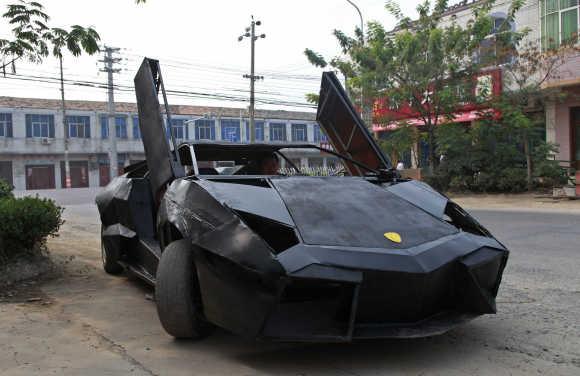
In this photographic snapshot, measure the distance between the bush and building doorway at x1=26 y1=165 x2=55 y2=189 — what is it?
47319mm

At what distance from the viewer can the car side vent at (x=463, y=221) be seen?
3609mm

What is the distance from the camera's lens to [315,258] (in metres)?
2.76

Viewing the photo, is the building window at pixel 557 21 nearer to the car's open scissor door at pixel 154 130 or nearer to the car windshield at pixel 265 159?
the car windshield at pixel 265 159

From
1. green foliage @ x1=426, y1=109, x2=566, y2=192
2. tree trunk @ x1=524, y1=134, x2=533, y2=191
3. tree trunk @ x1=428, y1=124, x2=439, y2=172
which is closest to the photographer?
green foliage @ x1=426, y1=109, x2=566, y2=192

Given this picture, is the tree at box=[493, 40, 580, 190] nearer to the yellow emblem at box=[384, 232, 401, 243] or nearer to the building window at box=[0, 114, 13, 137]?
the yellow emblem at box=[384, 232, 401, 243]

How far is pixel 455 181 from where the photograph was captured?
1945 centimetres

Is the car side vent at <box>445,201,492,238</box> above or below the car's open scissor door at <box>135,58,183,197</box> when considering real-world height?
below

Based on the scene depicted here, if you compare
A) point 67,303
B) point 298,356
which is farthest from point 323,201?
point 67,303

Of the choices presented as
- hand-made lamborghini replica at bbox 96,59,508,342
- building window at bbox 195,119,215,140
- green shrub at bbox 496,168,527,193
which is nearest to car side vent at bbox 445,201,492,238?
hand-made lamborghini replica at bbox 96,59,508,342

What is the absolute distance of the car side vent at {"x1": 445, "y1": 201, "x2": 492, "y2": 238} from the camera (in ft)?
11.8

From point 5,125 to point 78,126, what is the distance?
615 centimetres

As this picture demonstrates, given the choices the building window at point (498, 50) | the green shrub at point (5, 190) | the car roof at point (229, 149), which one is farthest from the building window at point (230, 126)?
the car roof at point (229, 149)

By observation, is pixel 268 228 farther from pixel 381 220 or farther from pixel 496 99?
pixel 496 99

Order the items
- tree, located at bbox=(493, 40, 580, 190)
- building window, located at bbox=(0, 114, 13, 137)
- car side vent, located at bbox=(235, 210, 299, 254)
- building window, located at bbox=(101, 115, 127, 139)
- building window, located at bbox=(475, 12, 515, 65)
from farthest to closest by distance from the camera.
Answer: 1. building window, located at bbox=(101, 115, 127, 139)
2. building window, located at bbox=(0, 114, 13, 137)
3. building window, located at bbox=(475, 12, 515, 65)
4. tree, located at bbox=(493, 40, 580, 190)
5. car side vent, located at bbox=(235, 210, 299, 254)
